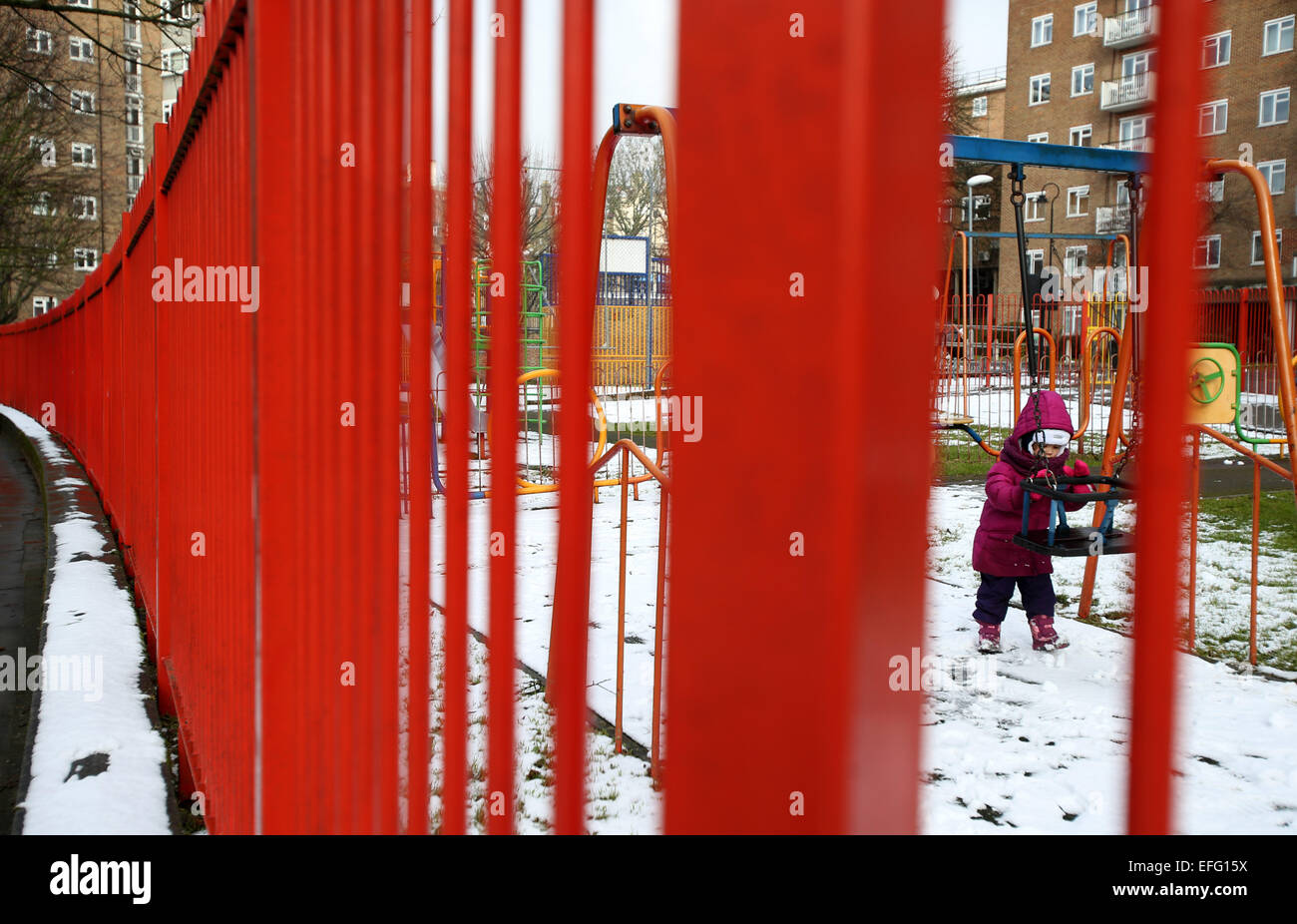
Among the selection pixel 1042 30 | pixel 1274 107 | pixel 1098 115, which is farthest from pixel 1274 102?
pixel 1042 30

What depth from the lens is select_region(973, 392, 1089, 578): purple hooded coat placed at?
201 inches

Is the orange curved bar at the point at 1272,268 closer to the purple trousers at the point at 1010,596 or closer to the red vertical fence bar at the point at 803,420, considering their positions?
the purple trousers at the point at 1010,596

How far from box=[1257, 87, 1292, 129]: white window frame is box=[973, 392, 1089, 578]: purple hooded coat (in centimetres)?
3381

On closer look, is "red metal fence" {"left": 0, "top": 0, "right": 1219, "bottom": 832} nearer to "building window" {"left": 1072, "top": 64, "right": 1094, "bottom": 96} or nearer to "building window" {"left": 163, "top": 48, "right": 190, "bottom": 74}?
"building window" {"left": 163, "top": 48, "right": 190, "bottom": 74}

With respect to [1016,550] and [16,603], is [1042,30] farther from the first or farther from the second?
[16,603]

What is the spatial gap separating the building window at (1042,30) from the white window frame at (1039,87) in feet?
4.27

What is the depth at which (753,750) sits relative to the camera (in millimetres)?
643

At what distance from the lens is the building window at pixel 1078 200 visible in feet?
127

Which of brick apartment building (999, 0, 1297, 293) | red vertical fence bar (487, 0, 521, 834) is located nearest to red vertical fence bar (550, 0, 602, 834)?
red vertical fence bar (487, 0, 521, 834)

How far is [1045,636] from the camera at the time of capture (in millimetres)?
5184

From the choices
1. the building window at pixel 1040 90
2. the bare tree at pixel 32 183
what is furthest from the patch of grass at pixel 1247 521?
the building window at pixel 1040 90

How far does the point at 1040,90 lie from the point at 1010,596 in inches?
1759
